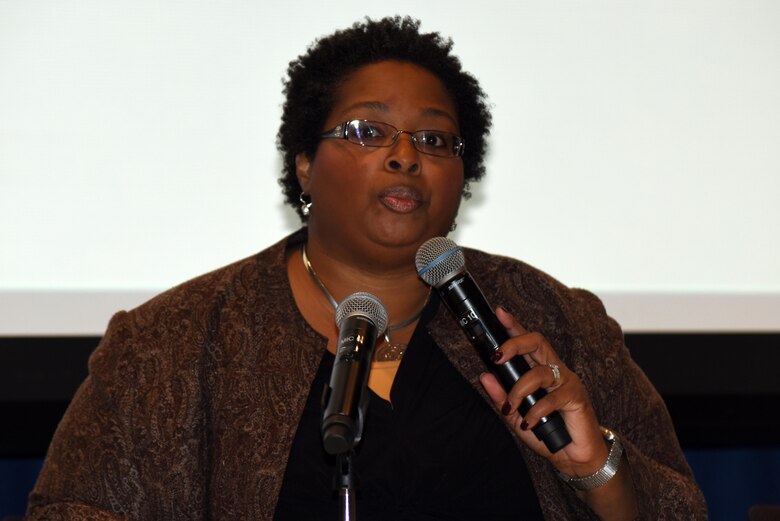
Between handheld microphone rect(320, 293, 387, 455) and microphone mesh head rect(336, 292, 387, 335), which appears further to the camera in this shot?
microphone mesh head rect(336, 292, 387, 335)

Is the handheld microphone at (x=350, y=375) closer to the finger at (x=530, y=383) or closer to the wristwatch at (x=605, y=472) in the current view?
the finger at (x=530, y=383)

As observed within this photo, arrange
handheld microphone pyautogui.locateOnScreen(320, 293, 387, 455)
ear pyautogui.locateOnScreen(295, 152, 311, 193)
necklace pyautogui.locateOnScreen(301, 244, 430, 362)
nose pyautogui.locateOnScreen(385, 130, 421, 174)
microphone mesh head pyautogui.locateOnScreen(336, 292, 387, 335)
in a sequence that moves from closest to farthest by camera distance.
Answer: handheld microphone pyautogui.locateOnScreen(320, 293, 387, 455) → microphone mesh head pyautogui.locateOnScreen(336, 292, 387, 335) → nose pyautogui.locateOnScreen(385, 130, 421, 174) → necklace pyautogui.locateOnScreen(301, 244, 430, 362) → ear pyautogui.locateOnScreen(295, 152, 311, 193)

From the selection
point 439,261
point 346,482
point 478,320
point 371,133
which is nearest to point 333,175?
point 371,133

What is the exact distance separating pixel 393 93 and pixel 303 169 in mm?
291

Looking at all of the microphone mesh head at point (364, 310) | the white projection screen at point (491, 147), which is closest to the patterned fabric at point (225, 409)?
the microphone mesh head at point (364, 310)

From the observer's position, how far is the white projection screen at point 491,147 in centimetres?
288

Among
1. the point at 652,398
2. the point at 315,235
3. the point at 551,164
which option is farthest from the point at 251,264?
the point at 551,164

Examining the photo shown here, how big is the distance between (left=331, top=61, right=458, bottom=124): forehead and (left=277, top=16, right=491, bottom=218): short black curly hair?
1.1 inches

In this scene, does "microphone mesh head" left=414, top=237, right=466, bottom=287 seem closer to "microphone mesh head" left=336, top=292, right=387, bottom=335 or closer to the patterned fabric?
"microphone mesh head" left=336, top=292, right=387, bottom=335

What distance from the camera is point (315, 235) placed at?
2346 millimetres

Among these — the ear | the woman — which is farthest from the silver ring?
the ear

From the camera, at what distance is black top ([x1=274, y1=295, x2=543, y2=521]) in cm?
207

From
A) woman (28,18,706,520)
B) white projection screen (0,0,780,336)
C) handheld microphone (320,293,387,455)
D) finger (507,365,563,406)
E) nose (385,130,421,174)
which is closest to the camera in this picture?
handheld microphone (320,293,387,455)

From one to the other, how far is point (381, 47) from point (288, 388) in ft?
2.52
